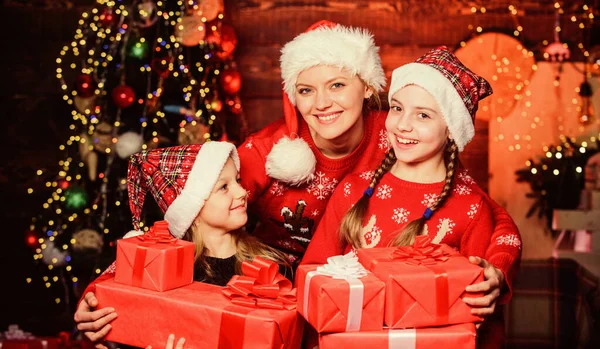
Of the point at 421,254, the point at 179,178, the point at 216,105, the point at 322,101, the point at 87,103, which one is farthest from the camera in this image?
the point at 216,105

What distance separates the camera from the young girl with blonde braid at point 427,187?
7.74 feet

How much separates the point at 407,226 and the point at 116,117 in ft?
7.63

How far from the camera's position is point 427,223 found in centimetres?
237

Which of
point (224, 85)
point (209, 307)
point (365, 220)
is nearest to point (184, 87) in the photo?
point (224, 85)

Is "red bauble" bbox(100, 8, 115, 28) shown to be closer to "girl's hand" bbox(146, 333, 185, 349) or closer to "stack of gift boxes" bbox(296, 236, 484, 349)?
"girl's hand" bbox(146, 333, 185, 349)

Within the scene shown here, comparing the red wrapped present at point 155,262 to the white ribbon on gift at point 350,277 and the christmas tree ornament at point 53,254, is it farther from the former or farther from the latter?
the christmas tree ornament at point 53,254

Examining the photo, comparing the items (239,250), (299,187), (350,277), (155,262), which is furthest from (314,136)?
(350,277)

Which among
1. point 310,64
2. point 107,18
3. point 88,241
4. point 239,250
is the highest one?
point 107,18

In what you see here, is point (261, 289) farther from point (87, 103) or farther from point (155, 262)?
point (87, 103)

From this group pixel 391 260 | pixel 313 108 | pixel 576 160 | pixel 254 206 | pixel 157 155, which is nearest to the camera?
pixel 391 260

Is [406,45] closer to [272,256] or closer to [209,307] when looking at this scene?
[272,256]

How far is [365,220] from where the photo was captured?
8.01ft

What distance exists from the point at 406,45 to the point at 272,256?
111 inches

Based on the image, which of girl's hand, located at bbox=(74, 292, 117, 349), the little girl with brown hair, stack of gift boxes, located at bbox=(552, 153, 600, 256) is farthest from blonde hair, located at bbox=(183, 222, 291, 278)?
stack of gift boxes, located at bbox=(552, 153, 600, 256)
